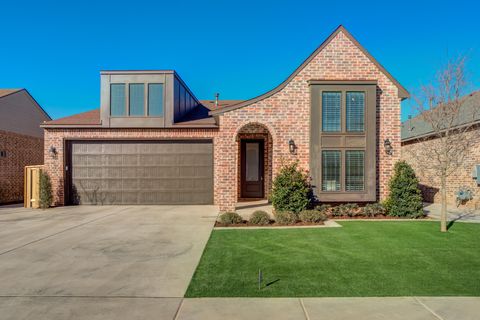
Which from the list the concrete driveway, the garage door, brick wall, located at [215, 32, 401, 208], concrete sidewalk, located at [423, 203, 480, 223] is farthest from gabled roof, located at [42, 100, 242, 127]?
concrete sidewalk, located at [423, 203, 480, 223]

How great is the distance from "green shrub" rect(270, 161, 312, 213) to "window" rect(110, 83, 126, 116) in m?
7.93

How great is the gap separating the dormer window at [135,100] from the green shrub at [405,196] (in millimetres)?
9944

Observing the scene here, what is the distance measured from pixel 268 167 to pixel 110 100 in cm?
798

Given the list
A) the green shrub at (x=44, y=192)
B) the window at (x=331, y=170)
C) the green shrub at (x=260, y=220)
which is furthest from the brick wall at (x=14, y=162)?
the window at (x=331, y=170)

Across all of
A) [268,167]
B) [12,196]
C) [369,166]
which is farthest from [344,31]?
[12,196]

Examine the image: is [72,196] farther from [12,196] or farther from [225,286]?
[225,286]

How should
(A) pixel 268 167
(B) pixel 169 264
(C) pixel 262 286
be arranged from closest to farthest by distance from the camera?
(C) pixel 262 286, (B) pixel 169 264, (A) pixel 268 167

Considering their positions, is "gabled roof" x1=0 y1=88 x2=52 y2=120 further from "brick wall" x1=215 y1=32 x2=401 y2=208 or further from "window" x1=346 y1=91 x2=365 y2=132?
"window" x1=346 y1=91 x2=365 y2=132

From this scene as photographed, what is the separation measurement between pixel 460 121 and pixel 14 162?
21496 mm

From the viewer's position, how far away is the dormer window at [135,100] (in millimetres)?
13320

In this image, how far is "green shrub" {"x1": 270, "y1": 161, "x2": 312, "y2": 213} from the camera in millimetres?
9723

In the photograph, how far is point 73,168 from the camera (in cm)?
1341

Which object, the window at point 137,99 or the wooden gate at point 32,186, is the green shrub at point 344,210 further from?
the wooden gate at point 32,186

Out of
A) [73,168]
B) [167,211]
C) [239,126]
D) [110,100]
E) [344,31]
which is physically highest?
[344,31]
